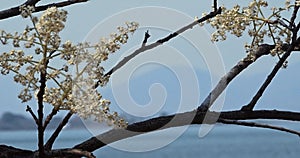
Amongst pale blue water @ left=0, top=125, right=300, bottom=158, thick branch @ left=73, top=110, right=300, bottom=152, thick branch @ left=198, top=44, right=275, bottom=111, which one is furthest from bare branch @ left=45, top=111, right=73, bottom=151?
pale blue water @ left=0, top=125, right=300, bottom=158

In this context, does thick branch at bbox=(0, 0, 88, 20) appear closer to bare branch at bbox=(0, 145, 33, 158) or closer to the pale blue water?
bare branch at bbox=(0, 145, 33, 158)

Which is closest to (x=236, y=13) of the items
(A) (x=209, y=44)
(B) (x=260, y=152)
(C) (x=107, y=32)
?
(A) (x=209, y=44)

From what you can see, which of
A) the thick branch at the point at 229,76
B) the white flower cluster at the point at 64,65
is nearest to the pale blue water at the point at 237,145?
the thick branch at the point at 229,76

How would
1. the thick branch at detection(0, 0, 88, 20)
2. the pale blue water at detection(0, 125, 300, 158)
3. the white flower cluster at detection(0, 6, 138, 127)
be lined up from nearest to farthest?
the white flower cluster at detection(0, 6, 138, 127), the thick branch at detection(0, 0, 88, 20), the pale blue water at detection(0, 125, 300, 158)

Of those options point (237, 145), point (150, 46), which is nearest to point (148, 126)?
point (150, 46)

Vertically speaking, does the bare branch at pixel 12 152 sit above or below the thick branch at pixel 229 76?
below

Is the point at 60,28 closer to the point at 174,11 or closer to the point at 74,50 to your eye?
the point at 74,50

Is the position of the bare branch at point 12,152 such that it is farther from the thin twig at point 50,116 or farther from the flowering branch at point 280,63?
the flowering branch at point 280,63

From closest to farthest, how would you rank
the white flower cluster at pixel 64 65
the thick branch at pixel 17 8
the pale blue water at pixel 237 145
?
the white flower cluster at pixel 64 65
the thick branch at pixel 17 8
the pale blue water at pixel 237 145

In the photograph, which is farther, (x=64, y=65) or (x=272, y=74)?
(x=272, y=74)

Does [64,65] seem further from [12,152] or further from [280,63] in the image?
[280,63]

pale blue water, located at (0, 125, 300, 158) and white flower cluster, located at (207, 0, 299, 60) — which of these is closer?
white flower cluster, located at (207, 0, 299, 60)

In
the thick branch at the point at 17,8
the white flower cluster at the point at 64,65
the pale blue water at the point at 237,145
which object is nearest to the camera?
the white flower cluster at the point at 64,65

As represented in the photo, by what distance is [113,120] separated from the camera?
0.36 meters
